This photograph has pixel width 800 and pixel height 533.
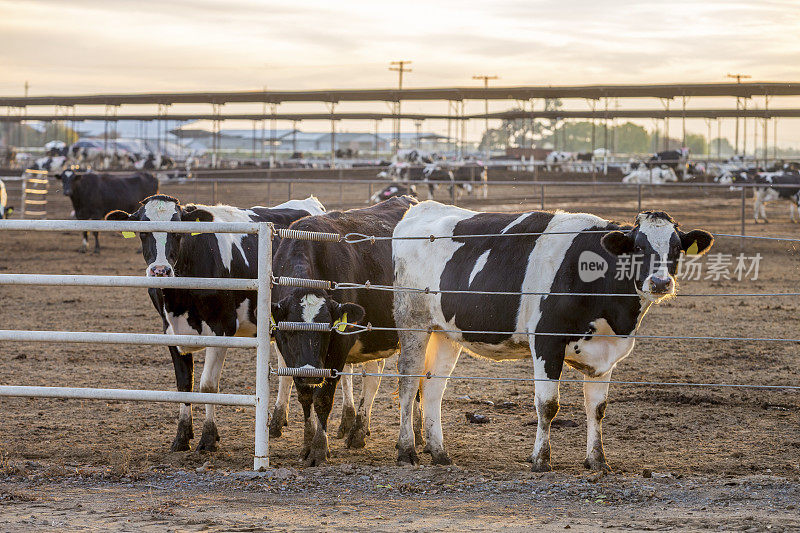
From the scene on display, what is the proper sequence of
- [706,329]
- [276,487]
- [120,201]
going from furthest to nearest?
[120,201] < [706,329] < [276,487]

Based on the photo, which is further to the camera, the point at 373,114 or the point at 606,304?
the point at 373,114

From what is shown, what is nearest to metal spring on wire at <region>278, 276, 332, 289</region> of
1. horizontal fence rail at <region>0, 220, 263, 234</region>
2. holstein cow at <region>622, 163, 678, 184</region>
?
horizontal fence rail at <region>0, 220, 263, 234</region>

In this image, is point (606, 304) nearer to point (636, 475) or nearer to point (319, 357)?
point (636, 475)

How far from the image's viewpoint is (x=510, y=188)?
43.9 metres

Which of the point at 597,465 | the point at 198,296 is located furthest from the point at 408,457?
the point at 198,296

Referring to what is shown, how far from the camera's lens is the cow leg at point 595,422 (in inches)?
257

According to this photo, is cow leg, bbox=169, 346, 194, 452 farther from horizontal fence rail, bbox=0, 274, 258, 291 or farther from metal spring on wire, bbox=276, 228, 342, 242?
metal spring on wire, bbox=276, 228, 342, 242

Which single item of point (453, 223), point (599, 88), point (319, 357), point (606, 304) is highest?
point (599, 88)

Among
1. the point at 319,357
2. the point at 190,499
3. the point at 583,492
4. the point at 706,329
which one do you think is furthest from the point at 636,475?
the point at 706,329

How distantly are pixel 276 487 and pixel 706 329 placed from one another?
29.0 feet

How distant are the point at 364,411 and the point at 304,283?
75.8 inches

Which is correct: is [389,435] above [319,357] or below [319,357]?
below

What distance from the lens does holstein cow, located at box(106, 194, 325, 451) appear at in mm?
7316

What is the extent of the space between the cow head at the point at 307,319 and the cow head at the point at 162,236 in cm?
107
